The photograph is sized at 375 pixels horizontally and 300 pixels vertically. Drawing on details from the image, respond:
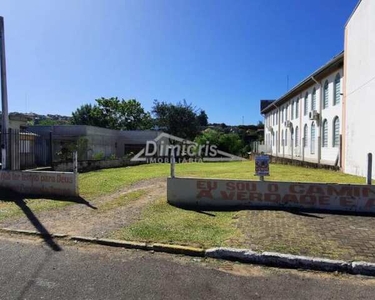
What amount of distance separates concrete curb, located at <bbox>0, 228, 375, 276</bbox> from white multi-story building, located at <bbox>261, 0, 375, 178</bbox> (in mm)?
10262

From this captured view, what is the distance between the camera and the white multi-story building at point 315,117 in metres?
19.1

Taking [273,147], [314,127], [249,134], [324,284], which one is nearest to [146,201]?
[324,284]

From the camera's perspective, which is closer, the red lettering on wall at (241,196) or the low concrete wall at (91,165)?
the red lettering on wall at (241,196)

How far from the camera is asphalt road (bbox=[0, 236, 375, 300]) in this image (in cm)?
366

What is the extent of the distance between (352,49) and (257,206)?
1179cm

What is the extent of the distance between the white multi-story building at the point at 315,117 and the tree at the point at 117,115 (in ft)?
91.9

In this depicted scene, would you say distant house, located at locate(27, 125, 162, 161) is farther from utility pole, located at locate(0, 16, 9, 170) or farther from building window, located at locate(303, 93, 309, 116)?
building window, located at locate(303, 93, 309, 116)

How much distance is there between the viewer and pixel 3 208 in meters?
8.41

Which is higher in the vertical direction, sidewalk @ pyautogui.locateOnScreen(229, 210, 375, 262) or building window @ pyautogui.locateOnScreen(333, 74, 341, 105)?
building window @ pyautogui.locateOnScreen(333, 74, 341, 105)

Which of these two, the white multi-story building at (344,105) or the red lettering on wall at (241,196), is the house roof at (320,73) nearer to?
the white multi-story building at (344,105)

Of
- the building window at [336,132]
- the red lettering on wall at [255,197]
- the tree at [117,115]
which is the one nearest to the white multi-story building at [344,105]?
the building window at [336,132]

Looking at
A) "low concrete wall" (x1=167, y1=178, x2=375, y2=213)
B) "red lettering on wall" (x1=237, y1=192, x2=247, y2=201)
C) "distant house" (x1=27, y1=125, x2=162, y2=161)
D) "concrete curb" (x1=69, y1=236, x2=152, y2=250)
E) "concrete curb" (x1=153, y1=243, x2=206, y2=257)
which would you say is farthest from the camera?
"distant house" (x1=27, y1=125, x2=162, y2=161)

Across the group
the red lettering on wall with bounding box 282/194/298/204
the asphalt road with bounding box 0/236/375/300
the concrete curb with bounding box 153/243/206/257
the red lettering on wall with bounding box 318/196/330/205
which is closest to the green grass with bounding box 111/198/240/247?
the concrete curb with bounding box 153/243/206/257

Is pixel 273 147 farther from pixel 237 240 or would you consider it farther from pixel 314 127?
pixel 237 240
